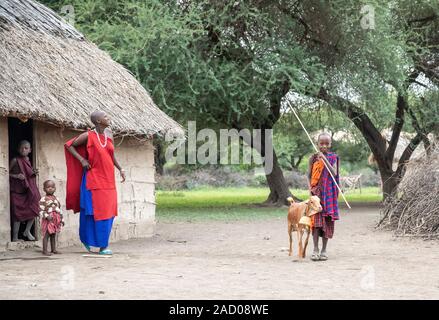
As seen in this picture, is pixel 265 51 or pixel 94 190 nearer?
pixel 94 190

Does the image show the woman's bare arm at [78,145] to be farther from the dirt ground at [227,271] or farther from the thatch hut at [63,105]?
the dirt ground at [227,271]

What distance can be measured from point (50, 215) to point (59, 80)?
2349 millimetres

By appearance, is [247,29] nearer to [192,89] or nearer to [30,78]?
[192,89]

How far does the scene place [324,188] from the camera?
9656 millimetres

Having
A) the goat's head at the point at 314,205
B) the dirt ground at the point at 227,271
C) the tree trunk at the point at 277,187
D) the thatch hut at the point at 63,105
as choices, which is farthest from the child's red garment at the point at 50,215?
the tree trunk at the point at 277,187

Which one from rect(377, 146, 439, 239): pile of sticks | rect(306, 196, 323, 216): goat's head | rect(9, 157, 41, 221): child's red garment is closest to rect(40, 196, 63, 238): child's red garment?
rect(9, 157, 41, 221): child's red garment

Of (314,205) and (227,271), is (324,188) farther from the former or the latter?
(227,271)

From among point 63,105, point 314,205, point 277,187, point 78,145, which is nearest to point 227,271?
point 314,205

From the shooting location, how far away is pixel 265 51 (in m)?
18.7

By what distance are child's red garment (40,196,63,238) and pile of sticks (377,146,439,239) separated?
18.1ft

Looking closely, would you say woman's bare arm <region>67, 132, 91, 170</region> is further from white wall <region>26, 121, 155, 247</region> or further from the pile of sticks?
the pile of sticks

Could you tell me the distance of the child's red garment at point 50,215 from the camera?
10.1 meters

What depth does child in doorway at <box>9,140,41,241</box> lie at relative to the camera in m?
10.7
